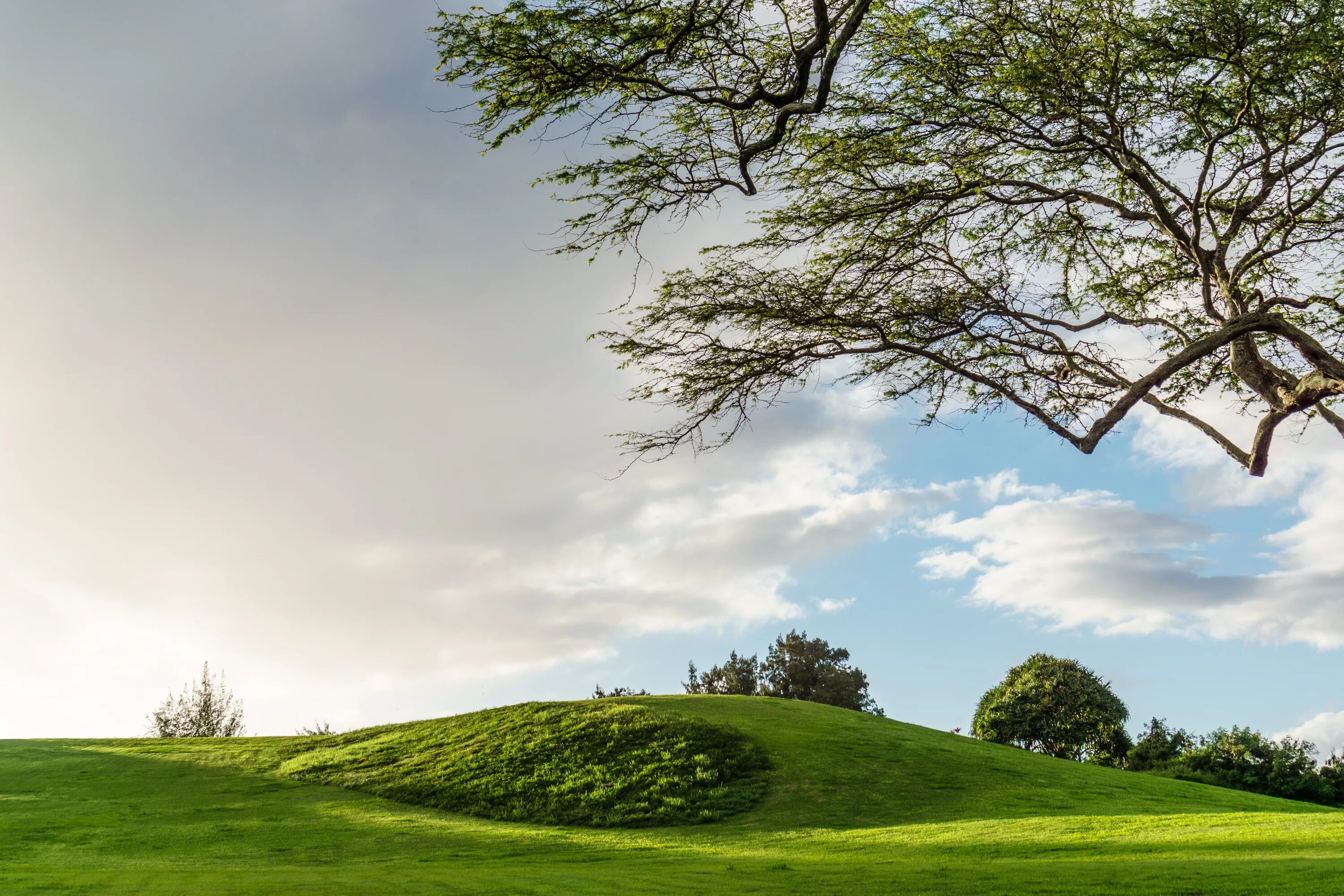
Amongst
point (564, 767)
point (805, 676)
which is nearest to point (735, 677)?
point (805, 676)

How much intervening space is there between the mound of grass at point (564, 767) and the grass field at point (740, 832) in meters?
0.62

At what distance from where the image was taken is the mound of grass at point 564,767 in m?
20.6

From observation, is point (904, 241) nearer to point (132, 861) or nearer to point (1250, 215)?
point (1250, 215)

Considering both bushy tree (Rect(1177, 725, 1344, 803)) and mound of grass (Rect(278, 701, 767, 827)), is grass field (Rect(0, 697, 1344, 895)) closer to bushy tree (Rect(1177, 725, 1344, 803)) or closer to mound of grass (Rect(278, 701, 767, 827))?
mound of grass (Rect(278, 701, 767, 827))

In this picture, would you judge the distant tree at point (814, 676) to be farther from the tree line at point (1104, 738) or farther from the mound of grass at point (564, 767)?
the mound of grass at point (564, 767)

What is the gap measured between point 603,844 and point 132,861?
820 cm

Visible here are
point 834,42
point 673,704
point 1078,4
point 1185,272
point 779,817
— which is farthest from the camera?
point 673,704

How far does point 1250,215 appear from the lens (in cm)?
1487

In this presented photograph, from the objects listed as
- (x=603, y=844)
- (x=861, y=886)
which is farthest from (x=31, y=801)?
(x=861, y=886)

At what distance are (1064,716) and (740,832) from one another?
24.8m

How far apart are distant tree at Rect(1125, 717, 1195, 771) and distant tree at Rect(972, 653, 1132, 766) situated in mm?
449

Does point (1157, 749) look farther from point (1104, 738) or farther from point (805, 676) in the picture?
point (805, 676)

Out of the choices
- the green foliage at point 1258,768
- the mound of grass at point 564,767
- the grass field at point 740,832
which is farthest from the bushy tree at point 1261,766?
the mound of grass at point 564,767

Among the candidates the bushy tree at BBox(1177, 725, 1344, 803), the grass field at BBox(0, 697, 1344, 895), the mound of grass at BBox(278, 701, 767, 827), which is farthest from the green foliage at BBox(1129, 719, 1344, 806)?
the mound of grass at BBox(278, 701, 767, 827)
